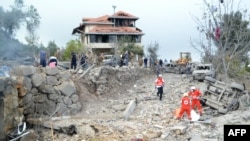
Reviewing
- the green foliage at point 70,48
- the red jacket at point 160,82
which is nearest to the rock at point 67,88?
the red jacket at point 160,82

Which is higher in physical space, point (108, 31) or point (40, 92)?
point (108, 31)

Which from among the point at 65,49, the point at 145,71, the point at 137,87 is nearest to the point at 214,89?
the point at 137,87

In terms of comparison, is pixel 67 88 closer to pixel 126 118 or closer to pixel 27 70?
pixel 27 70

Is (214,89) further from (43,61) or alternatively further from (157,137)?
(43,61)

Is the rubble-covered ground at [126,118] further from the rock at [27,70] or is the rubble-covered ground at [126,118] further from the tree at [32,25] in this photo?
the tree at [32,25]

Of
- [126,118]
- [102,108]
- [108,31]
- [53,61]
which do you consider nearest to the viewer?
[126,118]

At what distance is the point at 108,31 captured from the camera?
1784 inches

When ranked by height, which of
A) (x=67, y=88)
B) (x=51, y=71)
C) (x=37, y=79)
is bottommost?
(x=67, y=88)

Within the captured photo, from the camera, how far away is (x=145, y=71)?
28.2m

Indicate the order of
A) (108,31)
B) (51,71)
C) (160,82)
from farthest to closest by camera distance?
(108,31) < (160,82) < (51,71)

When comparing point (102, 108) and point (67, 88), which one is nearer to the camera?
point (67, 88)

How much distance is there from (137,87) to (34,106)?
27.3ft

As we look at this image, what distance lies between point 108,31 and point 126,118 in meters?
29.9

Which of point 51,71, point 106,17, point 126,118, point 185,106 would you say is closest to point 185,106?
point 185,106
